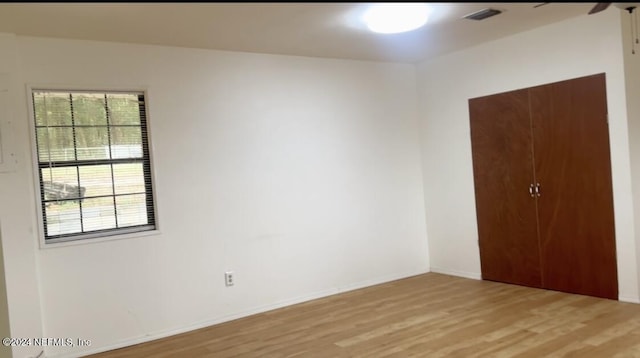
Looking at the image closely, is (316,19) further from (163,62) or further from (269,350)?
(269,350)

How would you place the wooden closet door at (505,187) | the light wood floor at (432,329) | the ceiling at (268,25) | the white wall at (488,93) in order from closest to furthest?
the ceiling at (268,25) → the light wood floor at (432,329) → the white wall at (488,93) → the wooden closet door at (505,187)

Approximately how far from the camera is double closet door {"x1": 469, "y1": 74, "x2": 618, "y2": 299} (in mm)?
4340

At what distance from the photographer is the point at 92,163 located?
4.09m

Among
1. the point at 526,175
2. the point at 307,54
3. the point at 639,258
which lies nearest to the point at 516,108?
the point at 526,175

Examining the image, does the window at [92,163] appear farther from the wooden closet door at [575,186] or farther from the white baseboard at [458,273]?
the wooden closet door at [575,186]

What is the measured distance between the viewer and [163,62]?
169 inches

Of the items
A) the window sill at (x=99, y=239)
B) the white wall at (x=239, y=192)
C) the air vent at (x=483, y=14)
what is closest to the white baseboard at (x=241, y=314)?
the white wall at (x=239, y=192)

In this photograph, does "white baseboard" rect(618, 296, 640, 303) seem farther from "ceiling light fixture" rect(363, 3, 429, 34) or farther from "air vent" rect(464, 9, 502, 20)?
"ceiling light fixture" rect(363, 3, 429, 34)

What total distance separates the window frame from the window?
0.02m

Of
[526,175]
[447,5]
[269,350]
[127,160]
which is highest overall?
[447,5]

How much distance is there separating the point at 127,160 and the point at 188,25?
127cm

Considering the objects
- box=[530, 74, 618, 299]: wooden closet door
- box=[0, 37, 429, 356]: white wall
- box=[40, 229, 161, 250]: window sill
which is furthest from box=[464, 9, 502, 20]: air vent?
box=[40, 229, 161, 250]: window sill

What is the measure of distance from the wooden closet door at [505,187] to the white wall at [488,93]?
11cm

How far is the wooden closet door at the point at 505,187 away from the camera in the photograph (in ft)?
16.1
